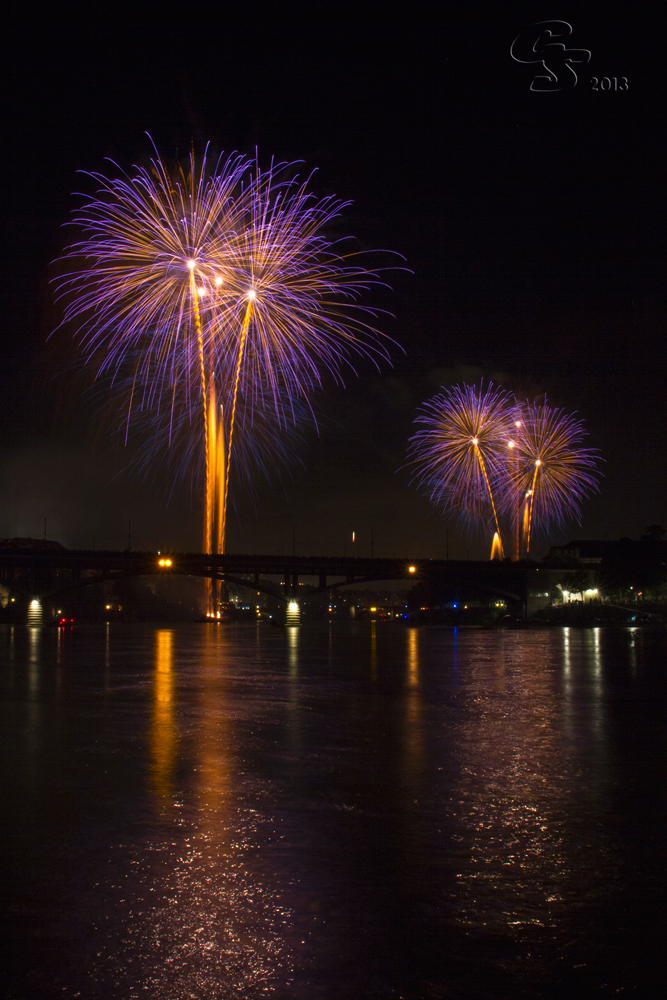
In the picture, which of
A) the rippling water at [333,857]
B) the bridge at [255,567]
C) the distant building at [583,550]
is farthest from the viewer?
the distant building at [583,550]

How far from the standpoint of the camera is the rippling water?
4668 mm

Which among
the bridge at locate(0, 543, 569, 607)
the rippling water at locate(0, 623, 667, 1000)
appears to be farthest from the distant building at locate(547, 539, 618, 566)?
the rippling water at locate(0, 623, 667, 1000)

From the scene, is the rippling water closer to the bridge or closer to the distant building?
the bridge

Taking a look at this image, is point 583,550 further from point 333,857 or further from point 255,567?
point 333,857

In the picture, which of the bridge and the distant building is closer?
the bridge

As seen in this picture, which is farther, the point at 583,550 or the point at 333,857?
the point at 583,550

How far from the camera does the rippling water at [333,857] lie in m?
4.67

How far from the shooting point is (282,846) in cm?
696

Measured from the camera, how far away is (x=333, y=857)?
665 cm

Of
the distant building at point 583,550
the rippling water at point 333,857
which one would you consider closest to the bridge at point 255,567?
the distant building at point 583,550

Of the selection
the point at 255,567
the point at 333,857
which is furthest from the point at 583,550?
the point at 333,857

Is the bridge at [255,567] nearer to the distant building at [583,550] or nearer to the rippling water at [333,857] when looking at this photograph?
the distant building at [583,550]

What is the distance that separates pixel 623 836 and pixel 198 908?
3.89 m

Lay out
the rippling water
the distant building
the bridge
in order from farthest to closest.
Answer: the distant building
the bridge
the rippling water
